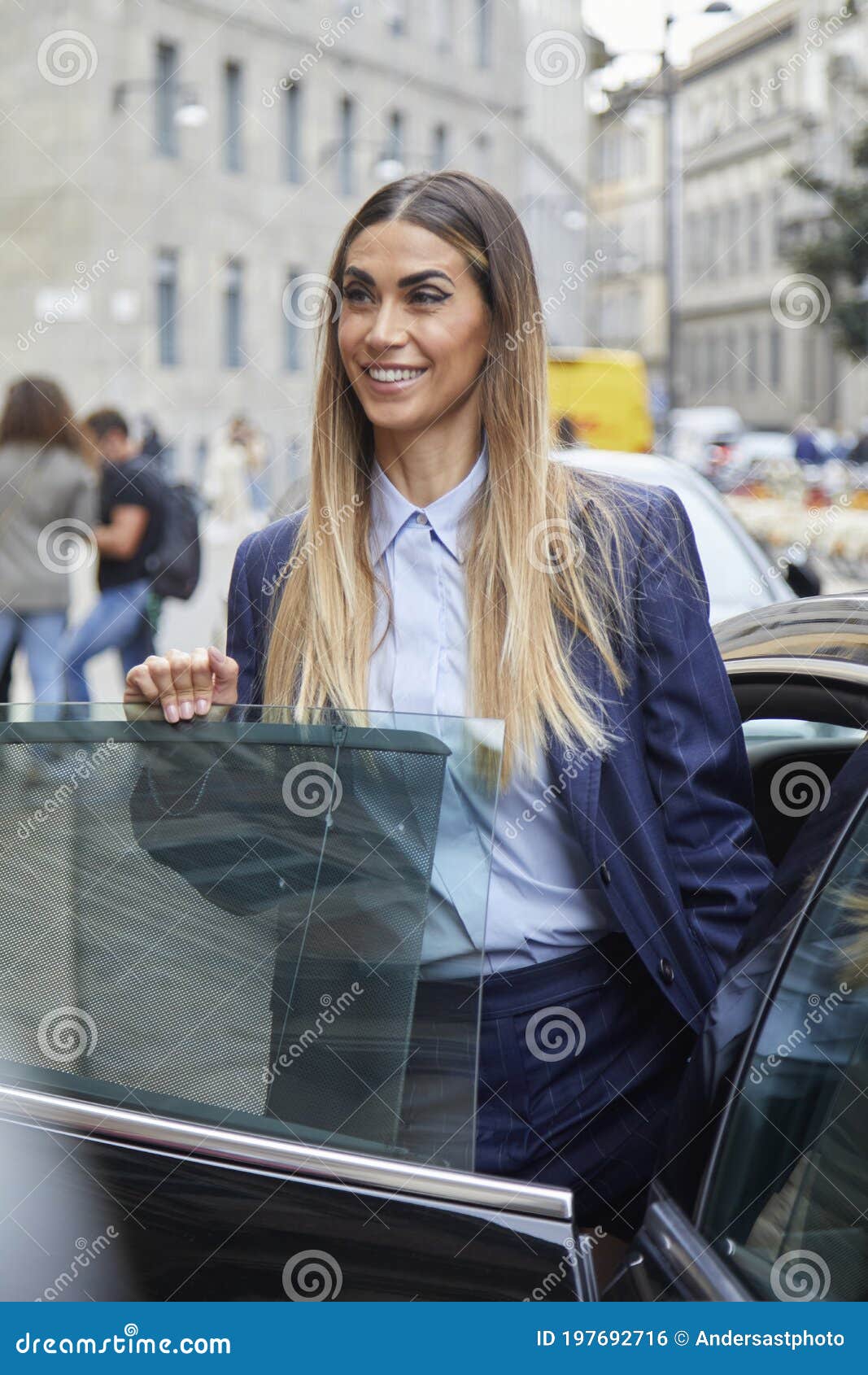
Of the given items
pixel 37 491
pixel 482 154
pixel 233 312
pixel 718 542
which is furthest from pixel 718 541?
pixel 482 154

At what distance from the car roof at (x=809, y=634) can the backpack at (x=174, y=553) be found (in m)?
5.94

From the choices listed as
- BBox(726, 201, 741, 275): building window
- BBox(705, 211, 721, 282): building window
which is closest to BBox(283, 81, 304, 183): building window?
BBox(726, 201, 741, 275): building window

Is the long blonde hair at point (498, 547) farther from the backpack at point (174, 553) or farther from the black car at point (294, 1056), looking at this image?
the backpack at point (174, 553)

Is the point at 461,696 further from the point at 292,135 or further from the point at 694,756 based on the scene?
the point at 292,135

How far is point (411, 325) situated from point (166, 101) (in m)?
29.8

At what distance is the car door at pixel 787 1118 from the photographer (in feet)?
4.69

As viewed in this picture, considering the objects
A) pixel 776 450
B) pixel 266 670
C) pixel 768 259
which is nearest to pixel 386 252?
pixel 266 670

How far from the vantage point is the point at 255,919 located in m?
1.60

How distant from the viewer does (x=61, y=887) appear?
1.62m

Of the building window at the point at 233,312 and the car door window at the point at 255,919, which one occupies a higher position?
the building window at the point at 233,312

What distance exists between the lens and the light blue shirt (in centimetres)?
193

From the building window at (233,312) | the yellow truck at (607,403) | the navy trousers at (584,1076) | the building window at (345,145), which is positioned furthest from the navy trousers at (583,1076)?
the building window at (345,145)

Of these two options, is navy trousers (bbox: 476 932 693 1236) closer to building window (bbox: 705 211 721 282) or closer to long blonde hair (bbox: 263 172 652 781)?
long blonde hair (bbox: 263 172 652 781)

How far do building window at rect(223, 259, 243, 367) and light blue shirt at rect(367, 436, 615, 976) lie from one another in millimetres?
29563
